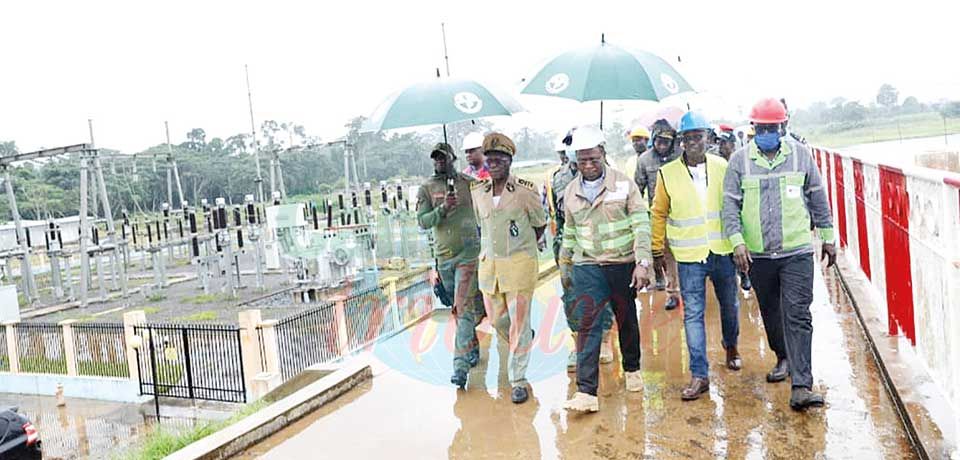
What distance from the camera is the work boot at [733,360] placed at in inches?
208

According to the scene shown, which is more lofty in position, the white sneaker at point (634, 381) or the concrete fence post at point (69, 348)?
the white sneaker at point (634, 381)

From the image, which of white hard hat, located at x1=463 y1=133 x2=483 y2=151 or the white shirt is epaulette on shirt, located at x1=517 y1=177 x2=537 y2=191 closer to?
white hard hat, located at x1=463 y1=133 x2=483 y2=151

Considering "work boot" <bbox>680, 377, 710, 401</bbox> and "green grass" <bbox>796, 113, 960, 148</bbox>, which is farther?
"green grass" <bbox>796, 113, 960, 148</bbox>

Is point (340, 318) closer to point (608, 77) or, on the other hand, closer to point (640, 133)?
point (640, 133)

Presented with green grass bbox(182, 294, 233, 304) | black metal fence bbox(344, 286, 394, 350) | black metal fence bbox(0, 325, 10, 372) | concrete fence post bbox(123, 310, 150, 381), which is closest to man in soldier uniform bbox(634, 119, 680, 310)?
black metal fence bbox(344, 286, 394, 350)

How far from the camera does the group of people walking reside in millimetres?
4320

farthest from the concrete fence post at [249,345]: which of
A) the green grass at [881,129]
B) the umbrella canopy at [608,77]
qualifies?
the green grass at [881,129]

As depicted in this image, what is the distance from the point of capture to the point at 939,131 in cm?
2330

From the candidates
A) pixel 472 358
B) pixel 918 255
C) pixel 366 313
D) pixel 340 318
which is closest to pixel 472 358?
pixel 472 358

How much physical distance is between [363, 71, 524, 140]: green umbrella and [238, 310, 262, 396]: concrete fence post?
20.8ft

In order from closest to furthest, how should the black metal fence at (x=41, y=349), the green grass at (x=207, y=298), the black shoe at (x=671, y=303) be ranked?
the black shoe at (x=671, y=303), the black metal fence at (x=41, y=349), the green grass at (x=207, y=298)

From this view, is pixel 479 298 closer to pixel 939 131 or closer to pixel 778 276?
pixel 778 276

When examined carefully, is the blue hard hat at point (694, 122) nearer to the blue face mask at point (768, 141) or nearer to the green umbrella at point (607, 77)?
the blue face mask at point (768, 141)

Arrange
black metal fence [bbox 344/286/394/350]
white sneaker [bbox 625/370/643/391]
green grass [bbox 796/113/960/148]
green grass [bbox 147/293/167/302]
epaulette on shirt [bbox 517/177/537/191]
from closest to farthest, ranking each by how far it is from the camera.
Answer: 1. white sneaker [bbox 625/370/643/391]
2. epaulette on shirt [bbox 517/177/537/191]
3. black metal fence [bbox 344/286/394/350]
4. green grass [bbox 796/113/960/148]
5. green grass [bbox 147/293/167/302]
